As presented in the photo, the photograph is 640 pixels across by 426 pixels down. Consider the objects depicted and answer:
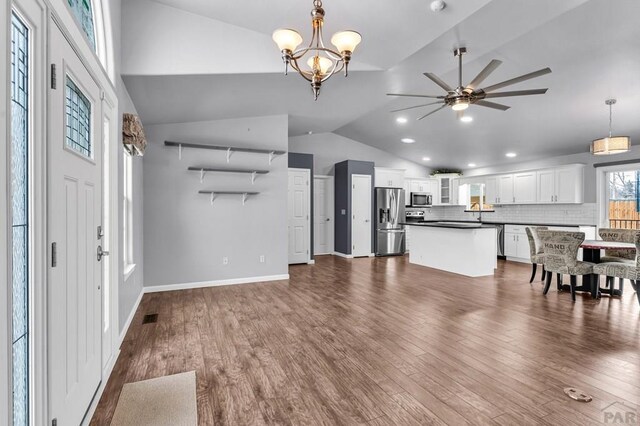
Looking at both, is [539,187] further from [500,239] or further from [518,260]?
[518,260]

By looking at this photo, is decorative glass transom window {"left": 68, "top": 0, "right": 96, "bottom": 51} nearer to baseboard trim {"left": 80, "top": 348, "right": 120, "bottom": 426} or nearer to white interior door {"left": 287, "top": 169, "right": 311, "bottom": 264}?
baseboard trim {"left": 80, "top": 348, "right": 120, "bottom": 426}

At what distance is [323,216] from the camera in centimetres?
854

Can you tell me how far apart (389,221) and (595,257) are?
448 centimetres

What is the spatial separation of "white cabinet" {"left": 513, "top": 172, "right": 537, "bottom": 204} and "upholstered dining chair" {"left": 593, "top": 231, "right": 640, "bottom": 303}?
3.51 m

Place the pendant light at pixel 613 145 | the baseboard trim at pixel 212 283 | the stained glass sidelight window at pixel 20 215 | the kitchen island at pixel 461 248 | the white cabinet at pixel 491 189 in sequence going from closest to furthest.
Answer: the stained glass sidelight window at pixel 20 215 → the pendant light at pixel 613 145 → the baseboard trim at pixel 212 283 → the kitchen island at pixel 461 248 → the white cabinet at pixel 491 189

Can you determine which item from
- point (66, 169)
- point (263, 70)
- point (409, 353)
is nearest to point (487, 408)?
point (409, 353)

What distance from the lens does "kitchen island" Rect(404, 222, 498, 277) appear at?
556 cm

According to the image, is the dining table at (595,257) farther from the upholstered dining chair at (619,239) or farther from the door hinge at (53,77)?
the door hinge at (53,77)

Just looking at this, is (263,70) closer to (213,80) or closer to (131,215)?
(213,80)

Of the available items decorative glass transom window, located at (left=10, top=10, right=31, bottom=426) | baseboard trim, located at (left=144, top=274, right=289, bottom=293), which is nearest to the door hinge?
decorative glass transom window, located at (left=10, top=10, right=31, bottom=426)

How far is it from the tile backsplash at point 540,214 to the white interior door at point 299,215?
4650 mm

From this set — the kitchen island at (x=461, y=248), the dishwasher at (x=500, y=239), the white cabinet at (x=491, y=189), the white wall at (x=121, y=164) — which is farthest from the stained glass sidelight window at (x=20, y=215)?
the white cabinet at (x=491, y=189)

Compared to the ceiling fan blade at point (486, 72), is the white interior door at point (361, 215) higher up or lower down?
lower down

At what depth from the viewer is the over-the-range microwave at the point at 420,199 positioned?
29.7ft
